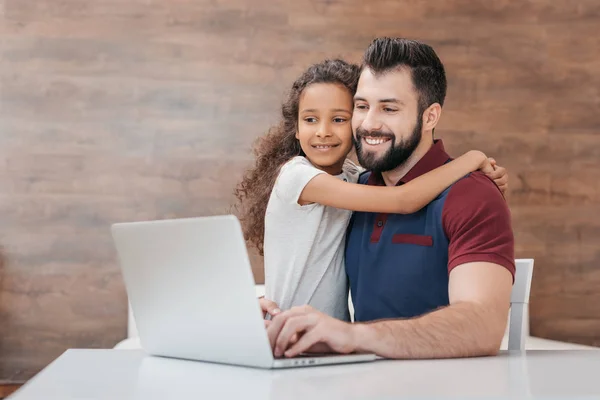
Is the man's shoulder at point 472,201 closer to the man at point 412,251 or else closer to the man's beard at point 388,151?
the man at point 412,251

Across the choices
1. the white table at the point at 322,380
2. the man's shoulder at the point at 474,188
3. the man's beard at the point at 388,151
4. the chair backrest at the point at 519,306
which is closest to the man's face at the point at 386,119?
the man's beard at the point at 388,151

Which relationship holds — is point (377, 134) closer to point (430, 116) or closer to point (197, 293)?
point (430, 116)

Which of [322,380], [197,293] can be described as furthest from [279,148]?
[322,380]

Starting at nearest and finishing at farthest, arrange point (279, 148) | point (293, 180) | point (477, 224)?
point (477, 224) < point (293, 180) < point (279, 148)

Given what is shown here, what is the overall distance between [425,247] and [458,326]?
368 millimetres

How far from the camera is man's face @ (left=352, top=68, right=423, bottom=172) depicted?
1.94 m

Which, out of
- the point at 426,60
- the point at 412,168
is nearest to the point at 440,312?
the point at 412,168

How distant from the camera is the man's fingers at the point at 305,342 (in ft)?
4.18

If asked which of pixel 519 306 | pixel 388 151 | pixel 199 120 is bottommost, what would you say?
pixel 519 306

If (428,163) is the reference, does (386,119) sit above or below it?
above

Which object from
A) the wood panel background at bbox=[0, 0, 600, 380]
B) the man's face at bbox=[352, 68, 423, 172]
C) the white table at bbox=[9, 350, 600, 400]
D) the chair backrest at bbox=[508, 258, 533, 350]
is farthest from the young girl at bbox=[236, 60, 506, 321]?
the wood panel background at bbox=[0, 0, 600, 380]

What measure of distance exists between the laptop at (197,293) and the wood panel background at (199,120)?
8.06 ft

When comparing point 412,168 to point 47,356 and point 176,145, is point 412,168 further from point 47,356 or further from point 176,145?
point 47,356

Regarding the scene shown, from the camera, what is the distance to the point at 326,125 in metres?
2.06
